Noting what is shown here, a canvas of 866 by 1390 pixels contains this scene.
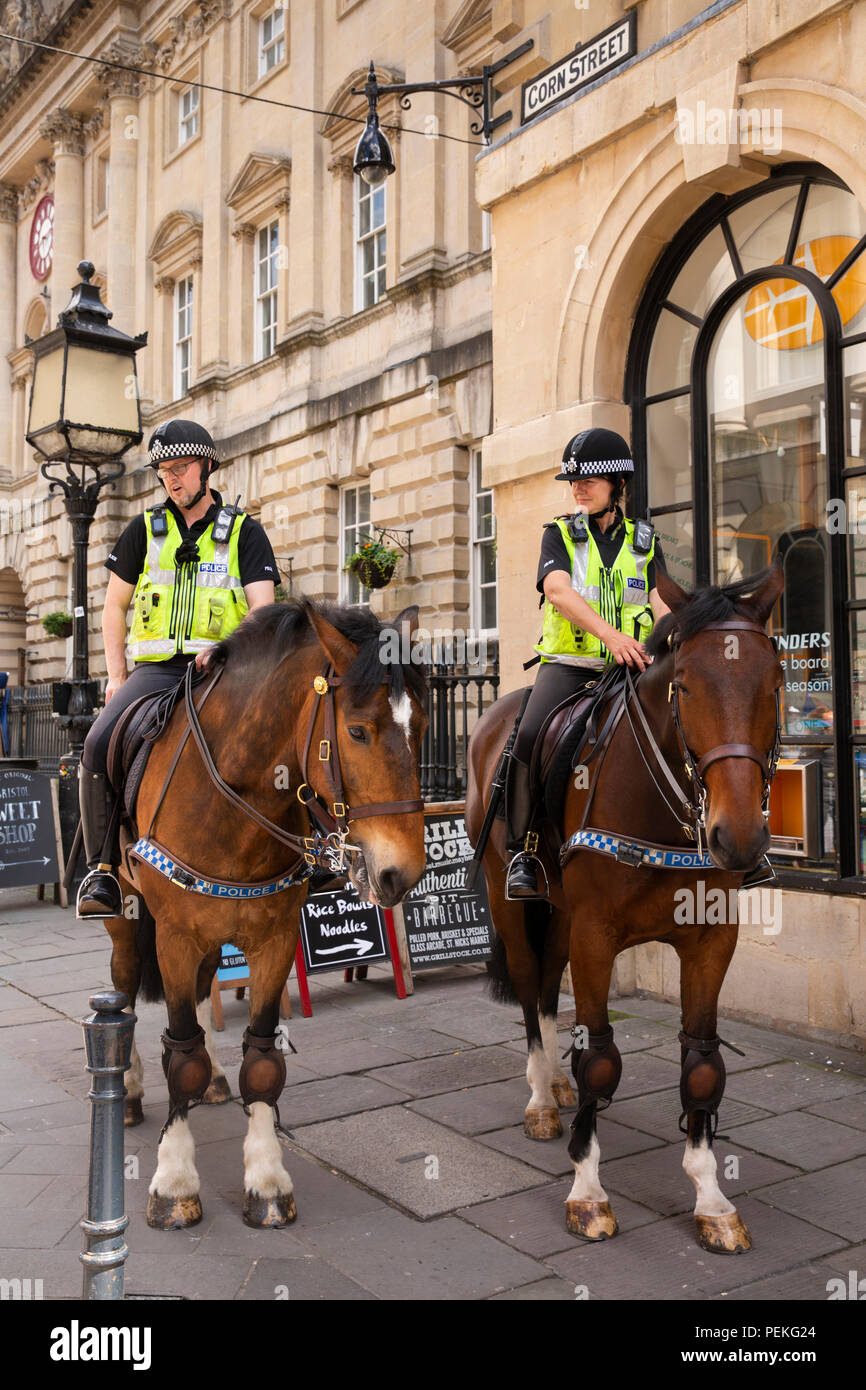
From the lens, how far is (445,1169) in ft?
14.6

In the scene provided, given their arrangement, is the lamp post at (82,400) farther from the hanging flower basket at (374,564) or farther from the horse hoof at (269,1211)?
the hanging flower basket at (374,564)

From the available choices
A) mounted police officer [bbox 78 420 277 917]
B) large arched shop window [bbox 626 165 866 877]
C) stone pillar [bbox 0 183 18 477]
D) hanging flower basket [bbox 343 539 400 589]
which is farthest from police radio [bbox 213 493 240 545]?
stone pillar [bbox 0 183 18 477]

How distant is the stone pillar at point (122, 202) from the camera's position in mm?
25828

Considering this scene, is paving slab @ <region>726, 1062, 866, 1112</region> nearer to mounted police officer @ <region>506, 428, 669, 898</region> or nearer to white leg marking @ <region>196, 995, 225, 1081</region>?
mounted police officer @ <region>506, 428, 669, 898</region>

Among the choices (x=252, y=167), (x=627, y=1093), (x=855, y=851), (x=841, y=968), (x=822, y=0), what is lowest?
(x=627, y=1093)

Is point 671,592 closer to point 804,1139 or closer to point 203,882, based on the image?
point 203,882

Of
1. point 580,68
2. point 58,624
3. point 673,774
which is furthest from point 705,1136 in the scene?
point 58,624

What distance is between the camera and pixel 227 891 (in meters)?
3.91

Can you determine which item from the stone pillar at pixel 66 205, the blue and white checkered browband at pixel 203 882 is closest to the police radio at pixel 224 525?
the blue and white checkered browband at pixel 203 882

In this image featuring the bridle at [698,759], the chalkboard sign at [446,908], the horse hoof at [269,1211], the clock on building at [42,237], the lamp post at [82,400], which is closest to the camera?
the bridle at [698,759]

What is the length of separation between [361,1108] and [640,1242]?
1.79 metres

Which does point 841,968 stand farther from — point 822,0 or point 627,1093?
point 822,0

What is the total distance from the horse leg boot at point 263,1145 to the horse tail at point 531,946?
1.60 meters

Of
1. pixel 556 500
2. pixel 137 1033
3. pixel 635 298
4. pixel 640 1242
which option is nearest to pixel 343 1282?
pixel 640 1242
